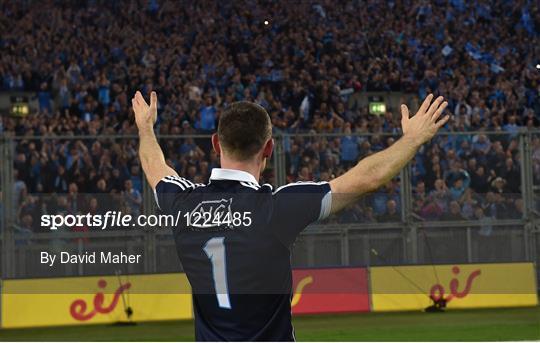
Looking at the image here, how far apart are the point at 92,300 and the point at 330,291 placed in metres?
3.82

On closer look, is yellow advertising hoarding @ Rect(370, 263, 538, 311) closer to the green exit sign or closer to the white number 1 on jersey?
the green exit sign

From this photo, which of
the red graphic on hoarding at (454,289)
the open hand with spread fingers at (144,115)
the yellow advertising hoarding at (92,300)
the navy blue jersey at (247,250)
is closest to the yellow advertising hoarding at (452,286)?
the red graphic on hoarding at (454,289)

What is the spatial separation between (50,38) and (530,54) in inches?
571

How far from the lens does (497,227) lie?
1775cm

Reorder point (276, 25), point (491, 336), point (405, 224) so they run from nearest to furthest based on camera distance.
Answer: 1. point (491, 336)
2. point (405, 224)
3. point (276, 25)

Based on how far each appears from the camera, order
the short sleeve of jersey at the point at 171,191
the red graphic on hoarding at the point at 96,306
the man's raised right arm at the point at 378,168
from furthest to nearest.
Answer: the red graphic on hoarding at the point at 96,306, the short sleeve of jersey at the point at 171,191, the man's raised right arm at the point at 378,168

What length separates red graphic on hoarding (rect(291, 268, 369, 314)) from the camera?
1630 centimetres

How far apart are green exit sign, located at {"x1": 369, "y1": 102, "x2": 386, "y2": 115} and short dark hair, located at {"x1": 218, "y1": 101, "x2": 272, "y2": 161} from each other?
828 inches

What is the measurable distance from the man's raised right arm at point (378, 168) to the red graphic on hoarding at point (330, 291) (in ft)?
41.5

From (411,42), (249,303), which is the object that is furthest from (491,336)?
(411,42)

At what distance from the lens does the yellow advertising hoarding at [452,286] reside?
16766mm

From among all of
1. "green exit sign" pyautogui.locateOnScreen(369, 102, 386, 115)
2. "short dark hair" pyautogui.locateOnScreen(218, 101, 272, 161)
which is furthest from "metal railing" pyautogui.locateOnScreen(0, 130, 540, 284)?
"short dark hair" pyautogui.locateOnScreen(218, 101, 272, 161)

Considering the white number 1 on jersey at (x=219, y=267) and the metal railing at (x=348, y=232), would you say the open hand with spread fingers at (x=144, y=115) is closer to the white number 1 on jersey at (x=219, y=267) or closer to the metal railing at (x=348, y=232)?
the white number 1 on jersey at (x=219, y=267)

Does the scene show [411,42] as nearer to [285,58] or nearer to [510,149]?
[285,58]
